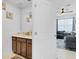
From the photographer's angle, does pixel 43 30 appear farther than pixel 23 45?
No

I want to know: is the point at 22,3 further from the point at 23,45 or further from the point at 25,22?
the point at 23,45

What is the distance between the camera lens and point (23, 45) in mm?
3479

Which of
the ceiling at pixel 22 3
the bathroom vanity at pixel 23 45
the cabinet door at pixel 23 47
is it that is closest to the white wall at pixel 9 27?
the ceiling at pixel 22 3

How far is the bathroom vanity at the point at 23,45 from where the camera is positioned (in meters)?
3.28

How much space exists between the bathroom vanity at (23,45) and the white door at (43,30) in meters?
0.47

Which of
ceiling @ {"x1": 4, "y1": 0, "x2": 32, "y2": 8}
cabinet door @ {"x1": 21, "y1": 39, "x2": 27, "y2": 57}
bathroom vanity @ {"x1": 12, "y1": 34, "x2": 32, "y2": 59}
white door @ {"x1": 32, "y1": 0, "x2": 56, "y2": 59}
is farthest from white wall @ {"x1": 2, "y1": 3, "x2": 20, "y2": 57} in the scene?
white door @ {"x1": 32, "y1": 0, "x2": 56, "y2": 59}


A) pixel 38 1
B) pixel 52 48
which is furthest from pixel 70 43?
pixel 38 1

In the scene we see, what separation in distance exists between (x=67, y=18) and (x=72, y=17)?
60cm

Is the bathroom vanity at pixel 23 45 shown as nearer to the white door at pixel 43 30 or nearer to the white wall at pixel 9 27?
the white wall at pixel 9 27

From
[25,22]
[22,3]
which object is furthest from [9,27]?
[22,3]

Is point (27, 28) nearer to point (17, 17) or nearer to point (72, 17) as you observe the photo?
point (17, 17)

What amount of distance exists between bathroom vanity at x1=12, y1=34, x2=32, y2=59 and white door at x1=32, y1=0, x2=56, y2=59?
1.54ft

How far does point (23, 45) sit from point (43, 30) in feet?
3.06

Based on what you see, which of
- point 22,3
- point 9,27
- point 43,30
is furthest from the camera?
point 22,3
